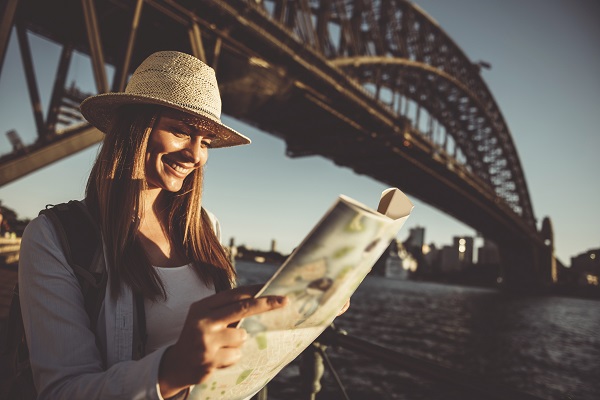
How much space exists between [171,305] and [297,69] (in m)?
12.1

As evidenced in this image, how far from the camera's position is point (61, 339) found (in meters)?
0.91

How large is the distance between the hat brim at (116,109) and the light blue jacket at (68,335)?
49cm

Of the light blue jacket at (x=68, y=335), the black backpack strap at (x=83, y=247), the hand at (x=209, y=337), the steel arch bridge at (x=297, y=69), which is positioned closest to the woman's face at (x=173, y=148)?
the black backpack strap at (x=83, y=247)

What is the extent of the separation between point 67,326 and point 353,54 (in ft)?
61.2

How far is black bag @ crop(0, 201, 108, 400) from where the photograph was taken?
40.8 inches

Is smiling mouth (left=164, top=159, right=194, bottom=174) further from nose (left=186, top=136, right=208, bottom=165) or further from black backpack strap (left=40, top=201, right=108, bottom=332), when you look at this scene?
black backpack strap (left=40, top=201, right=108, bottom=332)

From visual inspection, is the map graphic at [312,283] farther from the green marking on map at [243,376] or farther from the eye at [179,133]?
the eye at [179,133]

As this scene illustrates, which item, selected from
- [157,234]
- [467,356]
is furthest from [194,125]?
[467,356]

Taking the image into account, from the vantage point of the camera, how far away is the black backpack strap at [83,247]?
1.04 m

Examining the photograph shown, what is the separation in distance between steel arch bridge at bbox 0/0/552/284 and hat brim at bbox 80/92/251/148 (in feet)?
11.9

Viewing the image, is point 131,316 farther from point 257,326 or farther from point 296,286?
point 296,286

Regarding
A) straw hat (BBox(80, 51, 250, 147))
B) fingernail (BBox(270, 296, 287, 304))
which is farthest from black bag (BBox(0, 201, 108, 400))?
fingernail (BBox(270, 296, 287, 304))

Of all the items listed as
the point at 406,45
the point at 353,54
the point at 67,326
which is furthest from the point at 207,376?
the point at 406,45

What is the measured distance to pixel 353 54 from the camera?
1781 centimetres
